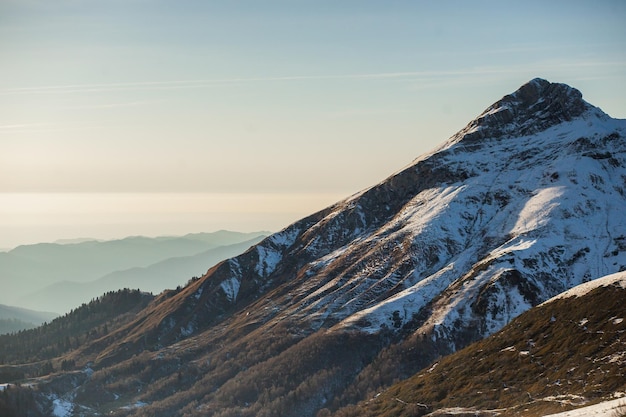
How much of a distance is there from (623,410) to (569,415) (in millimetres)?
20601

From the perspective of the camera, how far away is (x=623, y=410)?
139 m

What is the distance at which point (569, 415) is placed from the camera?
15838cm

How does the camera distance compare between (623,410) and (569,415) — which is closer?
(623,410)
